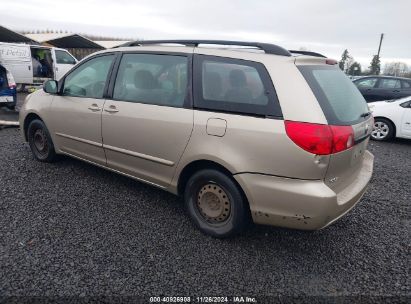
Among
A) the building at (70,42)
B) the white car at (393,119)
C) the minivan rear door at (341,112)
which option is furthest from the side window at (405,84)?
the building at (70,42)

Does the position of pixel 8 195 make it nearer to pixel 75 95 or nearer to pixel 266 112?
pixel 75 95

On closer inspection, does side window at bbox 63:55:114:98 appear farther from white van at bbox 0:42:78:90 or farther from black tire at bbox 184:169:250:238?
white van at bbox 0:42:78:90

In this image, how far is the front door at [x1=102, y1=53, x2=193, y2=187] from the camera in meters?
3.08

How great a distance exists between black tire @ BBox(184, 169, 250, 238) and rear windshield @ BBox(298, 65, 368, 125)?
3.21 ft

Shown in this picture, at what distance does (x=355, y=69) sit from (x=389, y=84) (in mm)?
47947

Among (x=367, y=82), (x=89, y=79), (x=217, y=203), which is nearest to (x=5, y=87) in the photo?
(x=89, y=79)

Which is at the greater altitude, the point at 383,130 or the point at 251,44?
the point at 251,44

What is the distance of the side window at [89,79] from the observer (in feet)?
12.4

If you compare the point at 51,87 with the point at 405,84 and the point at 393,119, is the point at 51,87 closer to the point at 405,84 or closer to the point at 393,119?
the point at 393,119

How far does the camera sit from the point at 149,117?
127 inches

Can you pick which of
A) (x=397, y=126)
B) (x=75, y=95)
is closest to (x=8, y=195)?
(x=75, y=95)

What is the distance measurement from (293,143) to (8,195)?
3.21m

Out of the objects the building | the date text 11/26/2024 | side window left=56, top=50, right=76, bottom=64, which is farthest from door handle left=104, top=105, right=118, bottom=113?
the building

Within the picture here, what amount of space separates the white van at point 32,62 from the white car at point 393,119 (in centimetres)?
1212
